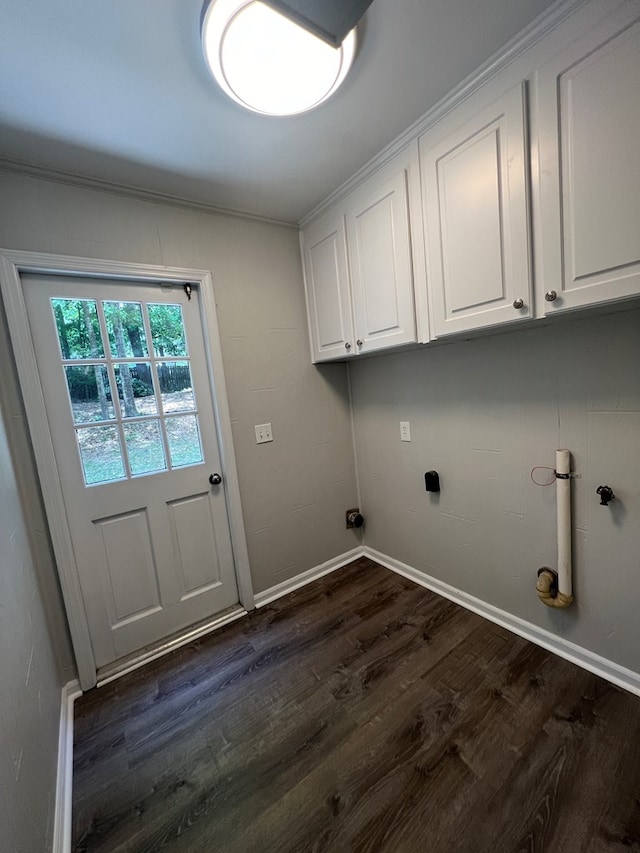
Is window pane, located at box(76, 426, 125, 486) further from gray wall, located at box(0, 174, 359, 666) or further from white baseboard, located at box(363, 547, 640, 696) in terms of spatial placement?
white baseboard, located at box(363, 547, 640, 696)

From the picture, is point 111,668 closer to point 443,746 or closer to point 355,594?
point 355,594

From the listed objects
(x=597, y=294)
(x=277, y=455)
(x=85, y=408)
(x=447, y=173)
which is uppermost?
(x=447, y=173)

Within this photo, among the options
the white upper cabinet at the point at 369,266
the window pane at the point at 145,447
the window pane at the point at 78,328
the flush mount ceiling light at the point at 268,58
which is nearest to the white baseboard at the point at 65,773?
the window pane at the point at 145,447

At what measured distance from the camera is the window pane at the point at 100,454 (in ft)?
5.47

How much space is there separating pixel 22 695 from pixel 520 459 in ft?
6.74

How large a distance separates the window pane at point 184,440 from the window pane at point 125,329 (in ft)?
1.37

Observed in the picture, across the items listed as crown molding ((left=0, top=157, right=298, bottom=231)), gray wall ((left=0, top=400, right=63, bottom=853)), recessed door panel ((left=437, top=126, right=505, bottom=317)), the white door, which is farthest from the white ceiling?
gray wall ((left=0, top=400, right=63, bottom=853))

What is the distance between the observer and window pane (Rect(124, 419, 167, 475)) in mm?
1789

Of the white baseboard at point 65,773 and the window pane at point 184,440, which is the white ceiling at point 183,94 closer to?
the window pane at point 184,440

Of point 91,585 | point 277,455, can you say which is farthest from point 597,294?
point 91,585

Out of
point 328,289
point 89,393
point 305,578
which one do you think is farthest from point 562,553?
point 89,393

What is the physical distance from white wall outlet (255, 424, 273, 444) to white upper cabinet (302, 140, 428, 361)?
2.00ft

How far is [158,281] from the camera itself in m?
1.82

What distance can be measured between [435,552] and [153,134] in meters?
2.60
